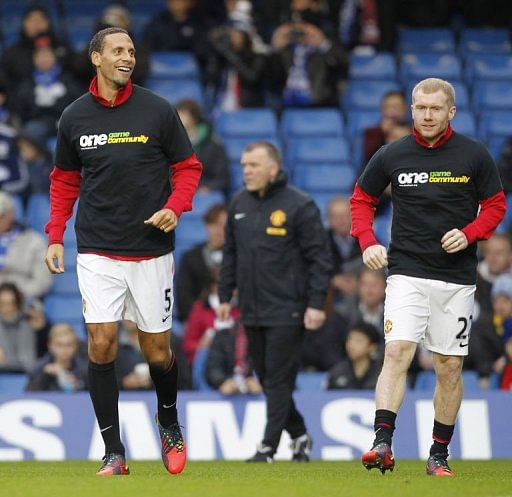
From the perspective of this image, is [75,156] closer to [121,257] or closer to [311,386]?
[121,257]

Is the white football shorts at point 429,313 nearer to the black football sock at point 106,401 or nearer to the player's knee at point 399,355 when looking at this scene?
the player's knee at point 399,355

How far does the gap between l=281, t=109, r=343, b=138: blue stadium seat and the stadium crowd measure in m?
0.02

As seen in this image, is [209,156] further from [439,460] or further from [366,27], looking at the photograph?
[439,460]

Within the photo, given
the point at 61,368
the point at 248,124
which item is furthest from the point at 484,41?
the point at 61,368

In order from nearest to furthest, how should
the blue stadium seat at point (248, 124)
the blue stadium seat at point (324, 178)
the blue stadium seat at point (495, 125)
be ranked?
the blue stadium seat at point (324, 178) → the blue stadium seat at point (248, 124) → the blue stadium seat at point (495, 125)

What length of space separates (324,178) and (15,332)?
416cm

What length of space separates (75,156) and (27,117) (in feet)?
26.2

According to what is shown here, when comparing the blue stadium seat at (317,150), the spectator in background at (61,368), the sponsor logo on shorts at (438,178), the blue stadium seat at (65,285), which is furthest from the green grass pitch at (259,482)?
the blue stadium seat at (317,150)

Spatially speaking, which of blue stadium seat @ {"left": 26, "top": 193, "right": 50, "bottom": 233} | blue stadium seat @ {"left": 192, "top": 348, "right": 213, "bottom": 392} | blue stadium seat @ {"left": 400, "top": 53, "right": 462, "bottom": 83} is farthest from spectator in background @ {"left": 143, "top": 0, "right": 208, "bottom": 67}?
blue stadium seat @ {"left": 192, "top": 348, "right": 213, "bottom": 392}

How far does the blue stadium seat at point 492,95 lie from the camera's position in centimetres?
1791

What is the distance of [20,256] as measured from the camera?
47.9 ft

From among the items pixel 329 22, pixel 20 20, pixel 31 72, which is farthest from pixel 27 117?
pixel 329 22

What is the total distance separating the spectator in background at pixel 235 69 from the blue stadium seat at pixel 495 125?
2.53 meters

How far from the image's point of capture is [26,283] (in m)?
14.6
